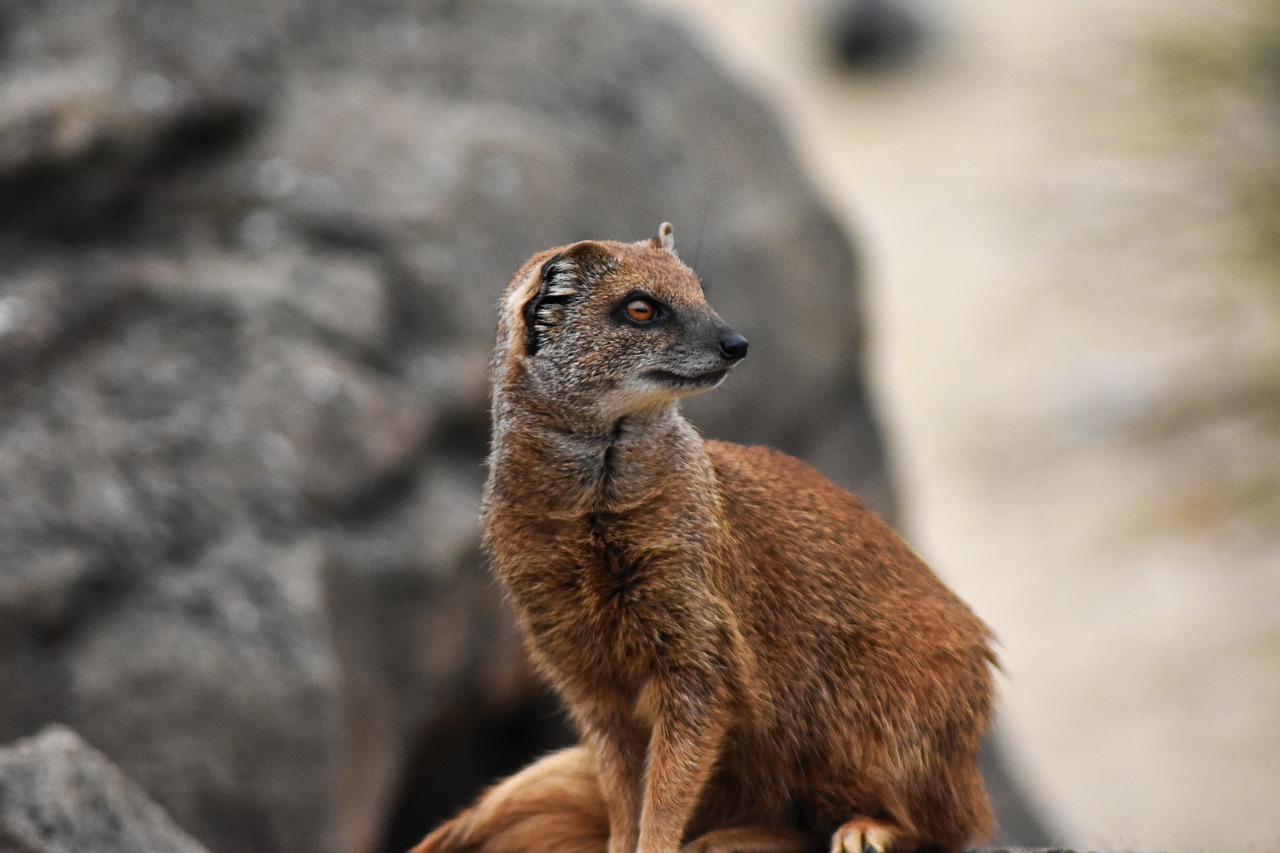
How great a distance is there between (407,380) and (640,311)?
120 inches

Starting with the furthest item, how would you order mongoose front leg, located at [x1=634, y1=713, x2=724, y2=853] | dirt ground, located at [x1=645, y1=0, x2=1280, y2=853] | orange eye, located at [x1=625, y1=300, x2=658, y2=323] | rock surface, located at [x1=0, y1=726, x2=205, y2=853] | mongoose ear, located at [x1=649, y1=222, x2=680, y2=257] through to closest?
dirt ground, located at [x1=645, y1=0, x2=1280, y2=853] < mongoose ear, located at [x1=649, y1=222, x2=680, y2=257] < orange eye, located at [x1=625, y1=300, x2=658, y2=323] < mongoose front leg, located at [x1=634, y1=713, x2=724, y2=853] < rock surface, located at [x1=0, y1=726, x2=205, y2=853]

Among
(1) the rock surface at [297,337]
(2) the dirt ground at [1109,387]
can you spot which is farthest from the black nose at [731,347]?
(2) the dirt ground at [1109,387]

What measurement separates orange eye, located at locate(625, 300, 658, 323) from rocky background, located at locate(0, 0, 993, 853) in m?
2.14

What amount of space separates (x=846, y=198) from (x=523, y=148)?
423 inches

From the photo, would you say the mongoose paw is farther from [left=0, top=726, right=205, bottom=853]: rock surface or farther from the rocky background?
the rocky background

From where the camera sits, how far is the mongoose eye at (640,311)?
12.2 feet

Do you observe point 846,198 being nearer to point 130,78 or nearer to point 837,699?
point 130,78

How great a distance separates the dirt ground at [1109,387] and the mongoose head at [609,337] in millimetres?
3013

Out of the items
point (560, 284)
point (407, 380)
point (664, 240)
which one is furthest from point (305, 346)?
point (560, 284)

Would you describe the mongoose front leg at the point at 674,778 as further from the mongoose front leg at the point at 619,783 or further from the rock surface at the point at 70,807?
the rock surface at the point at 70,807

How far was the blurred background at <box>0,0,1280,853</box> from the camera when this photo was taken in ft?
18.3

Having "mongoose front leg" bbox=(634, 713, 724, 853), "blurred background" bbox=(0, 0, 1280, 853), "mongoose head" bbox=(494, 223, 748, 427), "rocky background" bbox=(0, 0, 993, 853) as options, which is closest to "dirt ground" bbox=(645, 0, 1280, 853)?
"blurred background" bbox=(0, 0, 1280, 853)

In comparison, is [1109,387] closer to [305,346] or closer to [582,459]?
[305,346]

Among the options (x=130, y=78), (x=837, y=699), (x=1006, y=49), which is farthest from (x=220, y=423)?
(x=1006, y=49)
